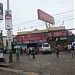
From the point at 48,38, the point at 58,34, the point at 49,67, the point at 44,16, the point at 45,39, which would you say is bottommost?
the point at 49,67

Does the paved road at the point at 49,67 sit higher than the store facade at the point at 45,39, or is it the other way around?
the store facade at the point at 45,39

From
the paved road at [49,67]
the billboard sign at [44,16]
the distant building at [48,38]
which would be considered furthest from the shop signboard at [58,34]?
the paved road at [49,67]

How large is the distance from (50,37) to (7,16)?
30850 millimetres

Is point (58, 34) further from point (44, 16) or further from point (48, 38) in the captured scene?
point (44, 16)

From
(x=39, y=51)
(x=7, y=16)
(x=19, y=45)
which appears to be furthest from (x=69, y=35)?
(x=7, y=16)

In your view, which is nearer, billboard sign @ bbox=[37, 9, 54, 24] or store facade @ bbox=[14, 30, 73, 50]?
store facade @ bbox=[14, 30, 73, 50]

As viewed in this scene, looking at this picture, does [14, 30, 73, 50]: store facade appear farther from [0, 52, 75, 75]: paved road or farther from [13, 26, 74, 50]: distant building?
[0, 52, 75, 75]: paved road

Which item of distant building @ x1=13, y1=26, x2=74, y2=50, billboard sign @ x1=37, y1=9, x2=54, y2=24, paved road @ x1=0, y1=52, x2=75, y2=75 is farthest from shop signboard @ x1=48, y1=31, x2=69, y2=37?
paved road @ x1=0, y1=52, x2=75, y2=75

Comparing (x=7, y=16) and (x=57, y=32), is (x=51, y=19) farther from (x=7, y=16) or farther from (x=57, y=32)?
(x=7, y=16)

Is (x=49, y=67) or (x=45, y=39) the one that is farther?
(x=45, y=39)

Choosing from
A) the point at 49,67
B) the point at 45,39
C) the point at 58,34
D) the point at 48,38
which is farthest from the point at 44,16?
the point at 49,67

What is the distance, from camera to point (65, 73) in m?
17.7

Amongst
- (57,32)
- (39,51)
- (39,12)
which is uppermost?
(39,12)

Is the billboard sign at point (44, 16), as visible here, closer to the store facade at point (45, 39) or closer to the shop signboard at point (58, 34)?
the store facade at point (45, 39)
